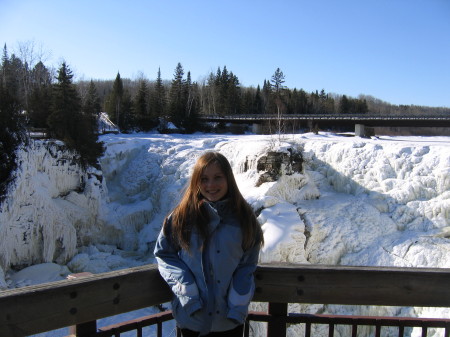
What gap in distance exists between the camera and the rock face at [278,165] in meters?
15.4

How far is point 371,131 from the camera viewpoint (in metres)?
26.9

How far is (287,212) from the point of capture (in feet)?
44.5

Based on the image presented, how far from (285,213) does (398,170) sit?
19.2 feet

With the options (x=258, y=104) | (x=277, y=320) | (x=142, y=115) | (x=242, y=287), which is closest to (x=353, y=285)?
(x=277, y=320)

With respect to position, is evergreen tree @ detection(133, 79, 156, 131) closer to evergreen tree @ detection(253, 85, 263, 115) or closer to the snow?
the snow

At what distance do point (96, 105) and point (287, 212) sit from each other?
84.6 ft

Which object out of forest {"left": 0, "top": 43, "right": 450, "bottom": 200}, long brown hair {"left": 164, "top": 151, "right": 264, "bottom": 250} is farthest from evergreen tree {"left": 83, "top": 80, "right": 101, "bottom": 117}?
long brown hair {"left": 164, "top": 151, "right": 264, "bottom": 250}

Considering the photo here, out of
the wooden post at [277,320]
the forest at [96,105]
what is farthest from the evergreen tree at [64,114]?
the wooden post at [277,320]

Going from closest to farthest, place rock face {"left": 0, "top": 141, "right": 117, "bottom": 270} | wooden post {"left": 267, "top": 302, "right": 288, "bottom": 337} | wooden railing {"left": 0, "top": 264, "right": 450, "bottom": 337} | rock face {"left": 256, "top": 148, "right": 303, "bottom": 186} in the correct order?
wooden railing {"left": 0, "top": 264, "right": 450, "bottom": 337} < wooden post {"left": 267, "top": 302, "right": 288, "bottom": 337} < rock face {"left": 0, "top": 141, "right": 117, "bottom": 270} < rock face {"left": 256, "top": 148, "right": 303, "bottom": 186}

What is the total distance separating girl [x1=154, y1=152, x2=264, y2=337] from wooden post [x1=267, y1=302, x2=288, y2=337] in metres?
0.30

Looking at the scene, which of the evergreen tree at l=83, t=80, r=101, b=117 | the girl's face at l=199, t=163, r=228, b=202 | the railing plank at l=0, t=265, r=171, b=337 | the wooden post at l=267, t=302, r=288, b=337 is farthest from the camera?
the evergreen tree at l=83, t=80, r=101, b=117

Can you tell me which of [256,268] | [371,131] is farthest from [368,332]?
[371,131]

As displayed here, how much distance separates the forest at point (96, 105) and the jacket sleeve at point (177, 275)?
44.7 ft

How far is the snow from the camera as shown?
1273 centimetres
